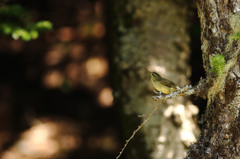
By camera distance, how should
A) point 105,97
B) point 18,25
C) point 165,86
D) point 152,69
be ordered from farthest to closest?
point 105,97 < point 152,69 < point 18,25 < point 165,86

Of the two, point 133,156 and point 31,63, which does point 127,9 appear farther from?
point 31,63

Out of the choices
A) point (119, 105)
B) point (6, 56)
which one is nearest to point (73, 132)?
point (6, 56)

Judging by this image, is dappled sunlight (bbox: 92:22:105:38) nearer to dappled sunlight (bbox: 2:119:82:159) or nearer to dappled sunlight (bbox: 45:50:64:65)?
dappled sunlight (bbox: 45:50:64:65)

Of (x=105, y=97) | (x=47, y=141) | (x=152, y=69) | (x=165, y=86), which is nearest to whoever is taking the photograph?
(x=165, y=86)

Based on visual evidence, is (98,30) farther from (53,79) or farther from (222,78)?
(222,78)

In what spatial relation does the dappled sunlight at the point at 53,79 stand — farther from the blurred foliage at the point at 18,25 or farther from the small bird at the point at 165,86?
the small bird at the point at 165,86

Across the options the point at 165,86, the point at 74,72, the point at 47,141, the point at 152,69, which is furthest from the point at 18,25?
the point at 74,72
